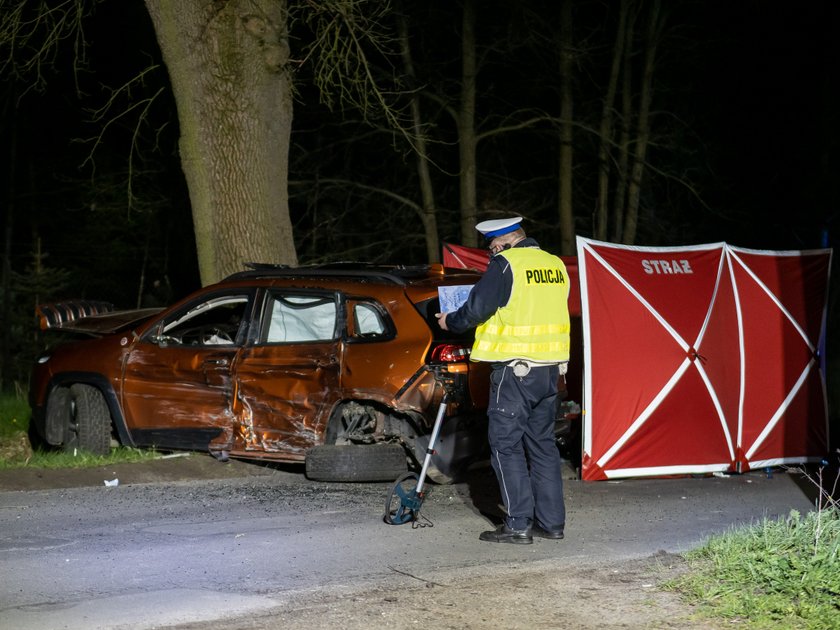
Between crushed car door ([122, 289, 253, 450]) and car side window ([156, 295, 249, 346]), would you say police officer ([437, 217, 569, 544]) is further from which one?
car side window ([156, 295, 249, 346])

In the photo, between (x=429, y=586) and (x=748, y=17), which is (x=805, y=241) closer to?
(x=748, y=17)

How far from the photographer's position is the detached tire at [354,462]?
9.11m

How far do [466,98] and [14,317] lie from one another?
14.3m

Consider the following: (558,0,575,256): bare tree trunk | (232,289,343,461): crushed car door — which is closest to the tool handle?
(232,289,343,461): crushed car door

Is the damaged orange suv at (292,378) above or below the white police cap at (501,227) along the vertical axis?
below

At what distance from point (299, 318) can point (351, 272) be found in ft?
1.77

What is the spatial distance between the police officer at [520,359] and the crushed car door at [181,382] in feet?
8.86

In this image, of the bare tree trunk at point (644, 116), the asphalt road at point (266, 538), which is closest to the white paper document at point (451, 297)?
the asphalt road at point (266, 538)

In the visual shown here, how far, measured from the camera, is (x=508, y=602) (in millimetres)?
5934

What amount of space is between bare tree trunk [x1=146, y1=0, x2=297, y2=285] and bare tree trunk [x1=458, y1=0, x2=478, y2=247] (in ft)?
29.4

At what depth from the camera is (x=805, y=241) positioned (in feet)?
76.8

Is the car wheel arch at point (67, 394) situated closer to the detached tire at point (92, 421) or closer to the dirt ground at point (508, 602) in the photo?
the detached tire at point (92, 421)

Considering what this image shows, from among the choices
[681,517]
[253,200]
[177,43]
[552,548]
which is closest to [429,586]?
[552,548]

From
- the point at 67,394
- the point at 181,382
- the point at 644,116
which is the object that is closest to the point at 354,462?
the point at 181,382
